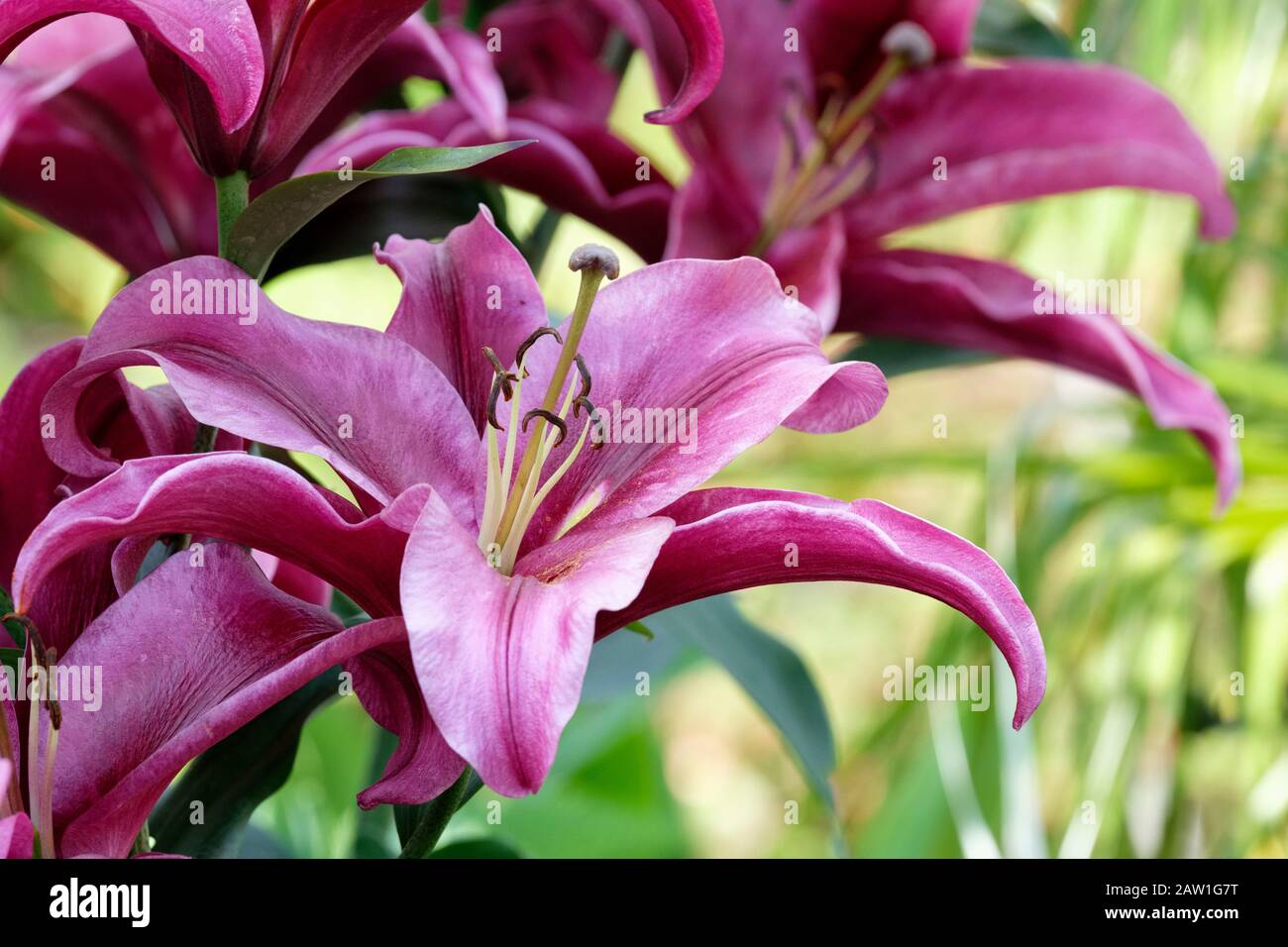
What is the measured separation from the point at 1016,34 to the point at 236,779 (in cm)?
36

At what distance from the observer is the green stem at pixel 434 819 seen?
25cm

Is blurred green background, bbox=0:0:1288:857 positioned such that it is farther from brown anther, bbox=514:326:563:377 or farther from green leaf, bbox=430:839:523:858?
brown anther, bbox=514:326:563:377

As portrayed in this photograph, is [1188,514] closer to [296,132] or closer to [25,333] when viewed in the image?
[296,132]

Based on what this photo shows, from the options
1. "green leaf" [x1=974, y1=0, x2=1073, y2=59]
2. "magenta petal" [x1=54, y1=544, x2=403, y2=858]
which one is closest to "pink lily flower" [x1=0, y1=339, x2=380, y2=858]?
"magenta petal" [x1=54, y1=544, x2=403, y2=858]

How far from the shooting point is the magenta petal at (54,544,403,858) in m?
0.23

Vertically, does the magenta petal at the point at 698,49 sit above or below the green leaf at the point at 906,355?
above

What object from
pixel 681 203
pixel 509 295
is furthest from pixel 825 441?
pixel 509 295

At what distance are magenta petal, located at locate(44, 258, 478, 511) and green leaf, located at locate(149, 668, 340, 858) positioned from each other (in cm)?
8

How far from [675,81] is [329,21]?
16 cm

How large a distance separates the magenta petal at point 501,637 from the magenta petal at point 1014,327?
0.19 m

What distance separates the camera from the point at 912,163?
16.6 inches

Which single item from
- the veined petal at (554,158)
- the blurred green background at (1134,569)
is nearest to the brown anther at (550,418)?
the veined petal at (554,158)

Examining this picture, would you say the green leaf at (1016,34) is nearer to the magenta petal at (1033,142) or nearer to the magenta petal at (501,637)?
the magenta petal at (1033,142)

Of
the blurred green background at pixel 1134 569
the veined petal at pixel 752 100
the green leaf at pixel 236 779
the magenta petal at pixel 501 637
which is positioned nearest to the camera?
the magenta petal at pixel 501 637
